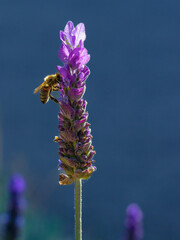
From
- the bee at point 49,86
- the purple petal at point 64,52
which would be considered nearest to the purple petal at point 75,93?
the purple petal at point 64,52

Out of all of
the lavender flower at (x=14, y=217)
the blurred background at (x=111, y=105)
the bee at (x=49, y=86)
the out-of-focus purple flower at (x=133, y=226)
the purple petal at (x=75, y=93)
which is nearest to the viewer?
the purple petal at (x=75, y=93)

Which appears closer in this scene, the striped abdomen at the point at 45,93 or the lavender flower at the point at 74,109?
the lavender flower at the point at 74,109

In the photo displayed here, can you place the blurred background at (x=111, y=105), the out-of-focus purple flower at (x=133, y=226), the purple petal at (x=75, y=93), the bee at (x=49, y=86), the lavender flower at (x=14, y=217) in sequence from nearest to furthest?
the purple petal at (x=75, y=93), the bee at (x=49, y=86), the out-of-focus purple flower at (x=133, y=226), the lavender flower at (x=14, y=217), the blurred background at (x=111, y=105)

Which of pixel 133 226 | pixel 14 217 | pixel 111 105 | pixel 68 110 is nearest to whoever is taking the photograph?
pixel 68 110

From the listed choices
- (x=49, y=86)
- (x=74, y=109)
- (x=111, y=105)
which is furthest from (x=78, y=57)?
(x=111, y=105)

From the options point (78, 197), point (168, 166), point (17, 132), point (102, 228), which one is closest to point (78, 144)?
point (78, 197)

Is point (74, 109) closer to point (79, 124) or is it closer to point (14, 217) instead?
point (79, 124)

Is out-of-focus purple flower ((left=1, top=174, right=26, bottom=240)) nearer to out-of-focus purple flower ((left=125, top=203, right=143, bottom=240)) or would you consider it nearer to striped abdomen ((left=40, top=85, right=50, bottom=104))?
out-of-focus purple flower ((left=125, top=203, right=143, bottom=240))

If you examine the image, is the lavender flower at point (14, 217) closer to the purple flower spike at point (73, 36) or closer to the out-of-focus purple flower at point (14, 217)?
the out-of-focus purple flower at point (14, 217)
